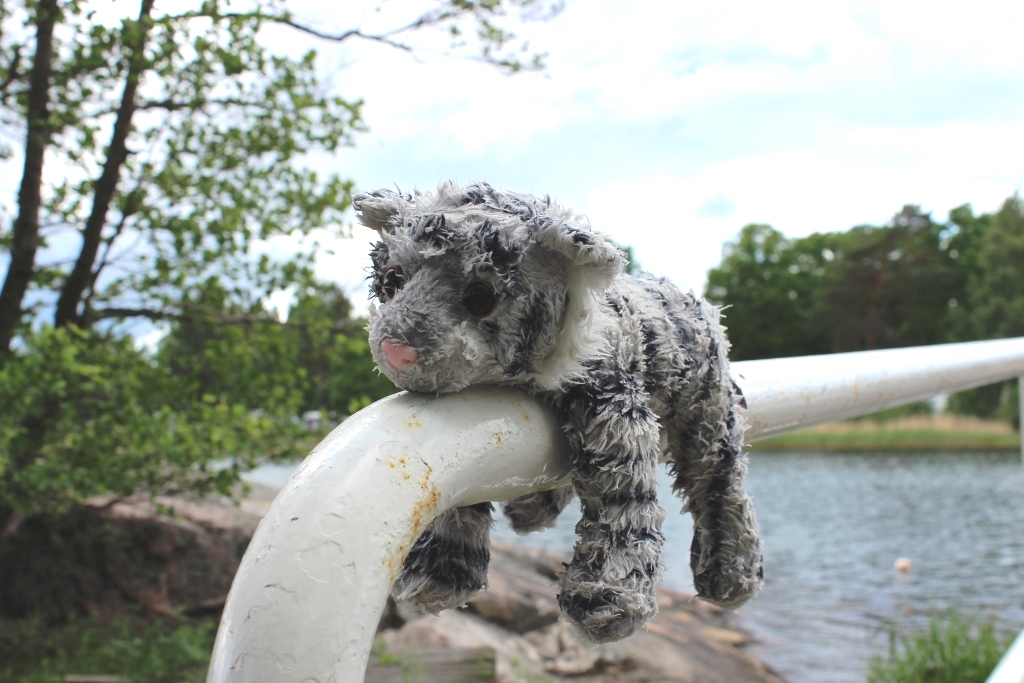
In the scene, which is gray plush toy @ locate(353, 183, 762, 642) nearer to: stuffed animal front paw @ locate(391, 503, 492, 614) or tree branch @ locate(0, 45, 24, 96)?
stuffed animal front paw @ locate(391, 503, 492, 614)

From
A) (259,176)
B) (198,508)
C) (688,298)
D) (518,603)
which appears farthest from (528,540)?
(688,298)

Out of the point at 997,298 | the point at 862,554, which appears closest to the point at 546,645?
the point at 862,554

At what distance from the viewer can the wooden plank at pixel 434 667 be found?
422 cm

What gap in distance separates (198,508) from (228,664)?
571 centimetres

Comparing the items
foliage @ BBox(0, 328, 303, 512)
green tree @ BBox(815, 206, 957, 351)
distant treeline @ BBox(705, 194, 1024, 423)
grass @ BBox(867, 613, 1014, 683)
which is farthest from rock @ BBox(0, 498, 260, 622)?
green tree @ BBox(815, 206, 957, 351)

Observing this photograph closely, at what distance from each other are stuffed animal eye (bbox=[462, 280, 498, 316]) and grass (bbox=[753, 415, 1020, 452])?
20.3 meters

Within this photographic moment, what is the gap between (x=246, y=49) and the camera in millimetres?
3742

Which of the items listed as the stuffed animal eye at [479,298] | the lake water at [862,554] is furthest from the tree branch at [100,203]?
the stuffed animal eye at [479,298]

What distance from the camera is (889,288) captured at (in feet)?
92.4

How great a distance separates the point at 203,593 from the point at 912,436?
19189 mm

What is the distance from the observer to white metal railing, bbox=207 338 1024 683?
404mm

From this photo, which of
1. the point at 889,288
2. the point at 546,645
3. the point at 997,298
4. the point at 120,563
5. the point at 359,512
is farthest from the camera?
the point at 889,288

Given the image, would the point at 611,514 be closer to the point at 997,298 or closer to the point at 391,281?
the point at 391,281

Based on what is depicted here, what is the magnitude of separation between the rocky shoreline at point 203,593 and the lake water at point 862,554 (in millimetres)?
792
